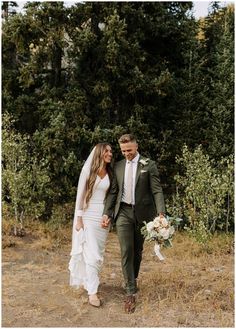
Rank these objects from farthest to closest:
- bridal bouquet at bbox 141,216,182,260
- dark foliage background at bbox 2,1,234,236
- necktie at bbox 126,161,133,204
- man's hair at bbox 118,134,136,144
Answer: dark foliage background at bbox 2,1,234,236 → necktie at bbox 126,161,133,204 → man's hair at bbox 118,134,136,144 → bridal bouquet at bbox 141,216,182,260

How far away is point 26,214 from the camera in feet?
35.9

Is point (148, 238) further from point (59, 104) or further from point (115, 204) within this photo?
point (59, 104)

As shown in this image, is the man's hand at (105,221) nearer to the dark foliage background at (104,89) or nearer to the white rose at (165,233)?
the white rose at (165,233)

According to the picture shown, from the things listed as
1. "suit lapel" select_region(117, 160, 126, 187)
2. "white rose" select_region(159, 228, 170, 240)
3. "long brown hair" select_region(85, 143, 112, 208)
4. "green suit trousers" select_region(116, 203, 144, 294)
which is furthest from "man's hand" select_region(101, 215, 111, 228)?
"white rose" select_region(159, 228, 170, 240)

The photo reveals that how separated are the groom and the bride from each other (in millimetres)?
139

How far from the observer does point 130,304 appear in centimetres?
543

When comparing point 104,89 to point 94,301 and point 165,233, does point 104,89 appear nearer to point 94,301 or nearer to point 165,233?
point 165,233

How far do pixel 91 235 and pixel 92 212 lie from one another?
0.92 ft

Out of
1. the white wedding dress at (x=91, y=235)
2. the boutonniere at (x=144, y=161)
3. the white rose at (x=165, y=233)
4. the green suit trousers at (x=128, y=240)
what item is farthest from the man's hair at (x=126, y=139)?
the white rose at (x=165, y=233)

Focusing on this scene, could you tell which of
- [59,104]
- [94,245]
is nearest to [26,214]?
[59,104]

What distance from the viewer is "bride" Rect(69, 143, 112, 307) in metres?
5.66

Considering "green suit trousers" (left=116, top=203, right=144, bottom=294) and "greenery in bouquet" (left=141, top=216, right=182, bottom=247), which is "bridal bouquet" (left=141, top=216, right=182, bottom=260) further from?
"green suit trousers" (left=116, top=203, right=144, bottom=294)

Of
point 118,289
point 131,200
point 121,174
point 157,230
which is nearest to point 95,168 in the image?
point 121,174

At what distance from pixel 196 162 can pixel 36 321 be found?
17.5 feet
